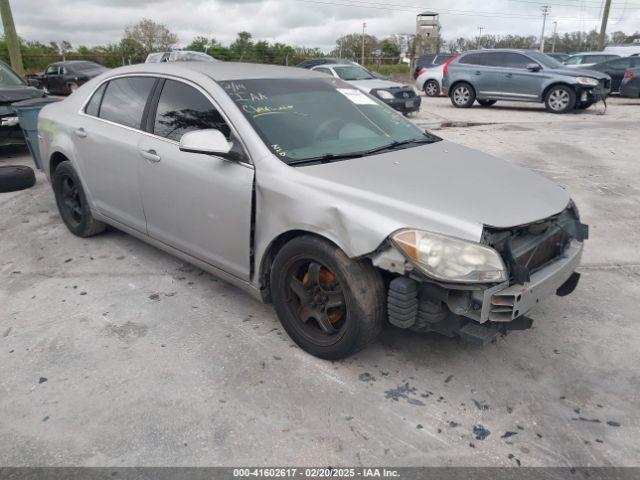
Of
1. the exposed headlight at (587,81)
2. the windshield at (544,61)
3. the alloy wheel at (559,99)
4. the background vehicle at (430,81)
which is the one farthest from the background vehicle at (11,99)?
the background vehicle at (430,81)

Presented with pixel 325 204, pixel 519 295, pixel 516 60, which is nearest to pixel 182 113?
pixel 325 204

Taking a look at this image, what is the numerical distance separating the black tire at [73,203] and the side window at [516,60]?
12743mm

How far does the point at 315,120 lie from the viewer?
3.41 metres

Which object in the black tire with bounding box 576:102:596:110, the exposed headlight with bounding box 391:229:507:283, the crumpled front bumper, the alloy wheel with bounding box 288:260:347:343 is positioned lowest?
the black tire with bounding box 576:102:596:110

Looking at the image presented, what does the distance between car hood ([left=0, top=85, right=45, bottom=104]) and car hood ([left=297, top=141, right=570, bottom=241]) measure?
A: 748cm

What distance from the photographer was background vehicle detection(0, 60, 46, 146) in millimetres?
8023

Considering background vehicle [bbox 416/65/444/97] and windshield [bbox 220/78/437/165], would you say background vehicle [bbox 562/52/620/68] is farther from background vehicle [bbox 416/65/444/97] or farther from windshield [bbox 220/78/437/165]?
windshield [bbox 220/78/437/165]

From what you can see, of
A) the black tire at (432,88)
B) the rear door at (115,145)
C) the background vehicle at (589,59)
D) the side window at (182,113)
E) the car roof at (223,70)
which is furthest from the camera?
the black tire at (432,88)

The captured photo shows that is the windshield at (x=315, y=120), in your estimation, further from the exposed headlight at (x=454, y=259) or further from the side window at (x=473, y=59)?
the side window at (x=473, y=59)

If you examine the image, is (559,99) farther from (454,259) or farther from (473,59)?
(454,259)

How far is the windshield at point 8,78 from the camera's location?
9077mm

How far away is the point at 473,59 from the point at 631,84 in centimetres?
602

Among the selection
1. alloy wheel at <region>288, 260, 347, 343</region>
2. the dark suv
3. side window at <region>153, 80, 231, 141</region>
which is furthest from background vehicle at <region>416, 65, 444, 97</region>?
alloy wheel at <region>288, 260, 347, 343</region>

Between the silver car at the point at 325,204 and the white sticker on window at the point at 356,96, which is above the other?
the white sticker on window at the point at 356,96
